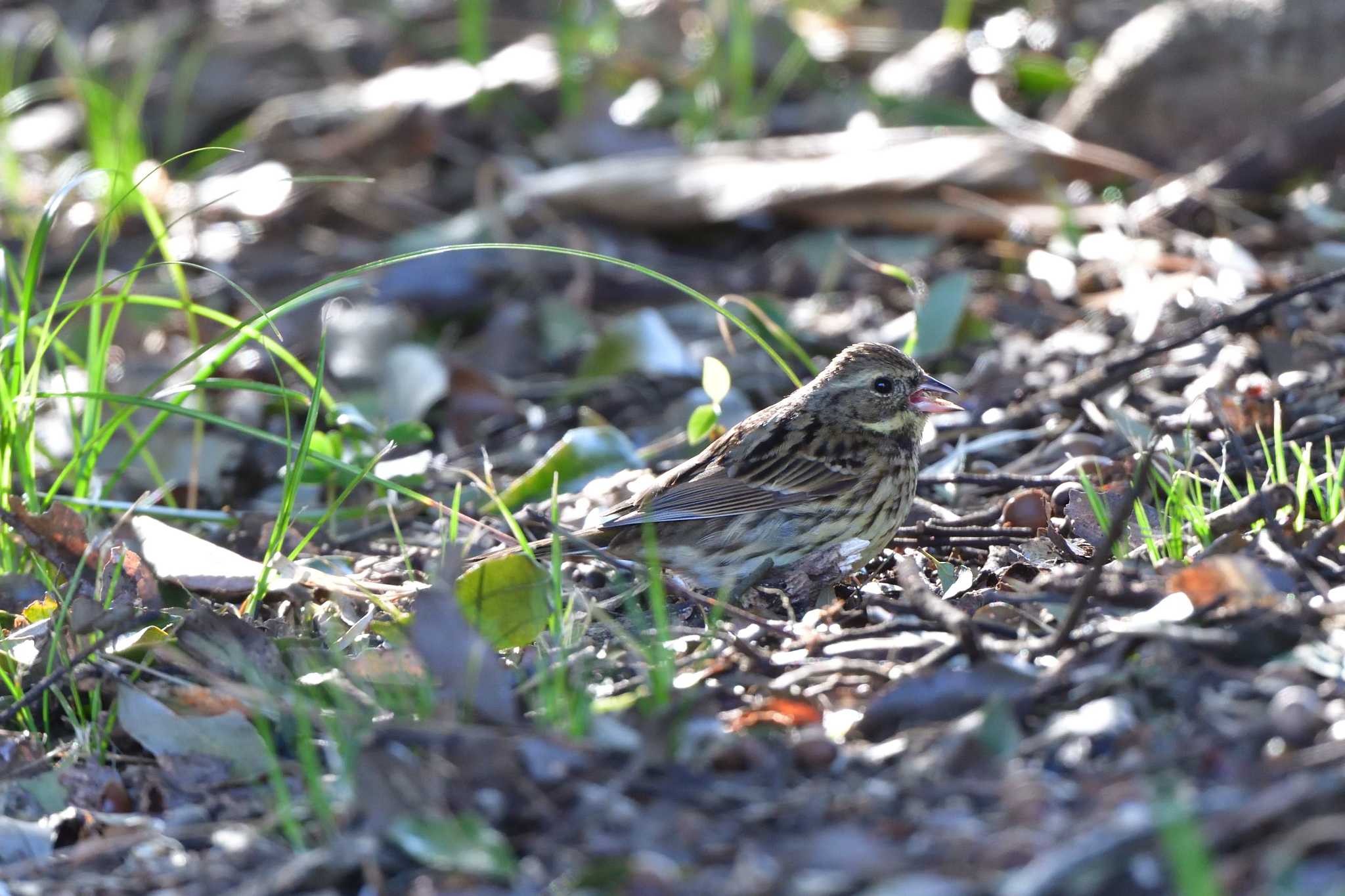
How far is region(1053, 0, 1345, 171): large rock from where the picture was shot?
23.9 ft

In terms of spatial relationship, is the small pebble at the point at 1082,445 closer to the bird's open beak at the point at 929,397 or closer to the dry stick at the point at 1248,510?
the bird's open beak at the point at 929,397

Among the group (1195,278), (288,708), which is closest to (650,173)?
(1195,278)

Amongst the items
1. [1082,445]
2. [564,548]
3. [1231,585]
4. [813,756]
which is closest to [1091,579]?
[1231,585]

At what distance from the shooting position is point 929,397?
4.95 meters

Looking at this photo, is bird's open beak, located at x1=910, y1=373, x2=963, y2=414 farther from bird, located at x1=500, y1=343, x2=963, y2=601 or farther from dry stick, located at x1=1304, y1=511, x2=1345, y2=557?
dry stick, located at x1=1304, y1=511, x2=1345, y2=557

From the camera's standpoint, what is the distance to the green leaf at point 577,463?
4.96m

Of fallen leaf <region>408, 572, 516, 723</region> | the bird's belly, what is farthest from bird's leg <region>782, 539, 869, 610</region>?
fallen leaf <region>408, 572, 516, 723</region>

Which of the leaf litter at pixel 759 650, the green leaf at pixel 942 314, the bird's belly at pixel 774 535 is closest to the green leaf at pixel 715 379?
the leaf litter at pixel 759 650

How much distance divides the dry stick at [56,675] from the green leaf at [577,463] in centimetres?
159

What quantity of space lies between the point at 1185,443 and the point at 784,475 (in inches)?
45.9

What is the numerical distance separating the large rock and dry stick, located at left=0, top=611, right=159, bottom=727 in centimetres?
550

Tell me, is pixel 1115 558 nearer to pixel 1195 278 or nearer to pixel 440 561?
pixel 440 561

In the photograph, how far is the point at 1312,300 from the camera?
5.62 metres

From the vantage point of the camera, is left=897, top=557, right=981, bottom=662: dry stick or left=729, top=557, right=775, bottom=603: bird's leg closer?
left=897, top=557, right=981, bottom=662: dry stick
